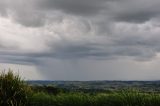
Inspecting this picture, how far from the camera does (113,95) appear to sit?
95.9ft

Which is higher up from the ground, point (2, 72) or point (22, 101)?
point (2, 72)

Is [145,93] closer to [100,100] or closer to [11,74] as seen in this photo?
[100,100]

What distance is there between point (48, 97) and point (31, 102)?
13.1 ft

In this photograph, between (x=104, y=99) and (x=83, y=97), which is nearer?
(x=104, y=99)

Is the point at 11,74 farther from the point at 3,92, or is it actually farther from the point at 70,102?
the point at 70,102

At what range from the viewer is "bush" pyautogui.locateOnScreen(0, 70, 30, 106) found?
2812 centimetres

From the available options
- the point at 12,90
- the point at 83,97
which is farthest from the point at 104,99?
the point at 12,90

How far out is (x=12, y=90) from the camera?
28625 mm

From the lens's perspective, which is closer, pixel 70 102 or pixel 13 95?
pixel 13 95

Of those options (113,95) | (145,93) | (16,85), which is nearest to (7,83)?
(16,85)

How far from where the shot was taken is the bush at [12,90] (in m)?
28.1

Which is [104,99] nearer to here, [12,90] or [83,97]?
[83,97]

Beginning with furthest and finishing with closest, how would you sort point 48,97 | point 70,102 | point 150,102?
point 48,97, point 70,102, point 150,102

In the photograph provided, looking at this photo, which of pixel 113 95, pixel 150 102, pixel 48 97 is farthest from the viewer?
pixel 48 97
